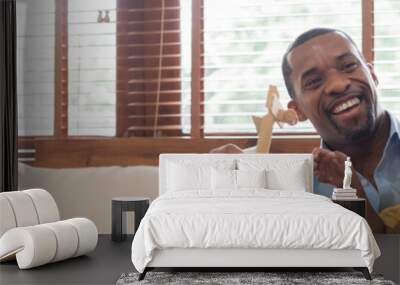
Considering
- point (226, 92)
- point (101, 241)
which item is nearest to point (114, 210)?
point (101, 241)

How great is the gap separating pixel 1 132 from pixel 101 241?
1.44 m

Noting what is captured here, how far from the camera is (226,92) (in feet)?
21.6

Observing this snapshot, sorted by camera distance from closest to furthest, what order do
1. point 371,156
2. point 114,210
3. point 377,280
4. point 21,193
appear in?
point 377,280
point 21,193
point 114,210
point 371,156

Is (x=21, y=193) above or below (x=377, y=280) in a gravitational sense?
above

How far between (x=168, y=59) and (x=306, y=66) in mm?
1426

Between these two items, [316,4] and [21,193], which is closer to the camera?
[21,193]

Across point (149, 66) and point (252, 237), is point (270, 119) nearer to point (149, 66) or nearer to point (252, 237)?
point (149, 66)

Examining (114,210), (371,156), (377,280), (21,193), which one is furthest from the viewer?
(371,156)

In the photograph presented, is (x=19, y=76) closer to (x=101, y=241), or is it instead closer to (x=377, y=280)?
(x=101, y=241)

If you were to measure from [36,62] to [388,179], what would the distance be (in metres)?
3.80

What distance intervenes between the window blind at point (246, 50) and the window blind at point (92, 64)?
98cm

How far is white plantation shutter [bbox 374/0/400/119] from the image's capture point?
639 cm

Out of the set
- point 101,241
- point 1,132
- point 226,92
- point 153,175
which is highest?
point 226,92

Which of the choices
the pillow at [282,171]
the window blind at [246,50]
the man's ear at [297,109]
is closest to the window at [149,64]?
the window blind at [246,50]
